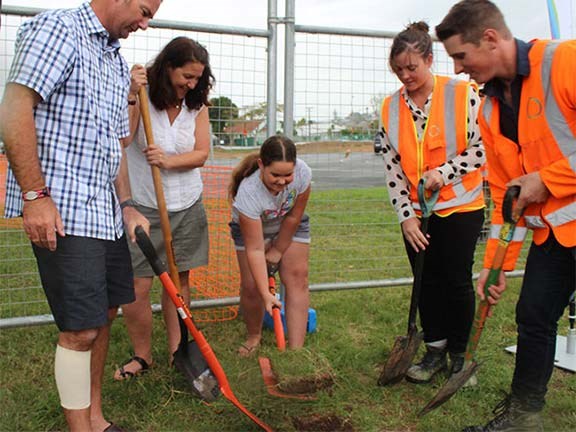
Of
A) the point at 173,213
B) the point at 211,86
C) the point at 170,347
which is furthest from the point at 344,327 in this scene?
the point at 211,86

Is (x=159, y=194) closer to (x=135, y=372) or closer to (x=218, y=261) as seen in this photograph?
(x=135, y=372)

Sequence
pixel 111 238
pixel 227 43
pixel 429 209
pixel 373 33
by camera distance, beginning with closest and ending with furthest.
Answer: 1. pixel 111 238
2. pixel 429 209
3. pixel 227 43
4. pixel 373 33

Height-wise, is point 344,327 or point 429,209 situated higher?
point 429,209

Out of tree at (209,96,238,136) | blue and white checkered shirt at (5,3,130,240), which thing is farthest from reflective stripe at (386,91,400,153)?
blue and white checkered shirt at (5,3,130,240)

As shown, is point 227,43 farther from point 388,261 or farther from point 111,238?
point 388,261

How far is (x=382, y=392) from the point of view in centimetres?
328

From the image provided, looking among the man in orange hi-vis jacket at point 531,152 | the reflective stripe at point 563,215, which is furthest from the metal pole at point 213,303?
the reflective stripe at point 563,215

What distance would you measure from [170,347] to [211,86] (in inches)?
63.7

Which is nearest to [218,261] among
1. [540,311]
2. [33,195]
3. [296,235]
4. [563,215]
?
[296,235]

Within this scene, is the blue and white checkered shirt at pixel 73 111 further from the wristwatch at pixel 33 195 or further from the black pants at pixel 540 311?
the black pants at pixel 540 311

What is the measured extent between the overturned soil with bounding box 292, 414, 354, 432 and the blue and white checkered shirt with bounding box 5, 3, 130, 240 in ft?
3.89

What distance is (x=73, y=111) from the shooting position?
2.34m

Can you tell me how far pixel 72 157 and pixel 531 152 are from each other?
75.9 inches

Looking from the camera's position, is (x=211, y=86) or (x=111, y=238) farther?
(x=211, y=86)
